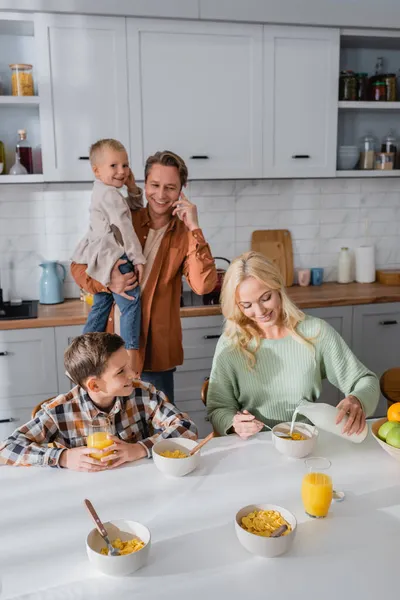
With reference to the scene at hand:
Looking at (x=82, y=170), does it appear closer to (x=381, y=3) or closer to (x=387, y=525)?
(x=381, y=3)

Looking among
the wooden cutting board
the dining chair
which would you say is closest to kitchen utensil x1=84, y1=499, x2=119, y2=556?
the dining chair

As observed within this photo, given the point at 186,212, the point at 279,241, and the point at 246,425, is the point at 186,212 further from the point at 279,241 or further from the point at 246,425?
the point at 279,241

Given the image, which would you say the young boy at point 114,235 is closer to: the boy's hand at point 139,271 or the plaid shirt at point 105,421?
the boy's hand at point 139,271

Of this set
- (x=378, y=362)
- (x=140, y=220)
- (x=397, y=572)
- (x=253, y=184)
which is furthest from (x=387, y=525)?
(x=253, y=184)

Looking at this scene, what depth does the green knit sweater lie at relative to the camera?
1.97 m

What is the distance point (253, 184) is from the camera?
3.57m

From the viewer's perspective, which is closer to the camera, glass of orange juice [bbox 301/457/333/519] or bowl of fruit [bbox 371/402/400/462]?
glass of orange juice [bbox 301/457/333/519]

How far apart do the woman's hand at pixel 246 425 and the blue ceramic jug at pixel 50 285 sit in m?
1.80

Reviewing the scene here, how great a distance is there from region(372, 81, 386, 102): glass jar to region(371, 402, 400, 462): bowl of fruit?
235cm

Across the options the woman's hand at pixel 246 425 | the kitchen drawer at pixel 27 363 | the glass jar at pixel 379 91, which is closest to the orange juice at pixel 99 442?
the woman's hand at pixel 246 425

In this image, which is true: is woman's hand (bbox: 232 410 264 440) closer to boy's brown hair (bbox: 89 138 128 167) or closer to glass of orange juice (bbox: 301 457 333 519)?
glass of orange juice (bbox: 301 457 333 519)

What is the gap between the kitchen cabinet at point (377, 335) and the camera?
330 centimetres

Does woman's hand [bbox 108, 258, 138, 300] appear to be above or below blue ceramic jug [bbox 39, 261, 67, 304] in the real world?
above

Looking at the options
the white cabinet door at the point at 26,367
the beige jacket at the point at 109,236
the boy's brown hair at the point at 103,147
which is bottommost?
the white cabinet door at the point at 26,367
